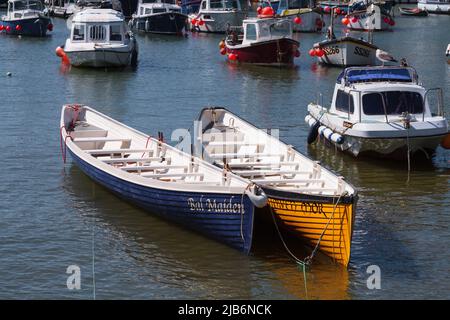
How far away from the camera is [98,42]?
44.3m

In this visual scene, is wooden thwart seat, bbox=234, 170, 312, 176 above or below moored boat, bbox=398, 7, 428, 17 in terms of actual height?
above

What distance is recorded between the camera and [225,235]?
742 inches

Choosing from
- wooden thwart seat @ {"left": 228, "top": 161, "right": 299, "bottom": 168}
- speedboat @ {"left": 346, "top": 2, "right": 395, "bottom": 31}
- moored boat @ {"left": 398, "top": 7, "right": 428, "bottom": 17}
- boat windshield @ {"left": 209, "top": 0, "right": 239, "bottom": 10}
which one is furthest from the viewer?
moored boat @ {"left": 398, "top": 7, "right": 428, "bottom": 17}

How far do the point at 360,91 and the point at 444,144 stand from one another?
2479 mm

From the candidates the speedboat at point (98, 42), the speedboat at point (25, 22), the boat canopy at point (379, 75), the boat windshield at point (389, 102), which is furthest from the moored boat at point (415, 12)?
the boat windshield at point (389, 102)

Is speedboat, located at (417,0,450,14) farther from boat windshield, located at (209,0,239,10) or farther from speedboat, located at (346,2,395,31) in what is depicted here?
boat windshield, located at (209,0,239,10)

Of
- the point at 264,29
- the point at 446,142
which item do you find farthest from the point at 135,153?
the point at 264,29

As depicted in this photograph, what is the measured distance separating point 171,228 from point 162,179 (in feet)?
4.29

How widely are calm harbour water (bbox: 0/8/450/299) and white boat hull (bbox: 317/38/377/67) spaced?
6.34 m

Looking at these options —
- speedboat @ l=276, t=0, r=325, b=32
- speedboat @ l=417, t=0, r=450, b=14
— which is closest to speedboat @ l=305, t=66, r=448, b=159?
speedboat @ l=276, t=0, r=325, b=32

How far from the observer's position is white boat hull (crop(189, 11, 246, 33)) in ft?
213

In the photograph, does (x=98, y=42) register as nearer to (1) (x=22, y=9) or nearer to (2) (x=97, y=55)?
(2) (x=97, y=55)

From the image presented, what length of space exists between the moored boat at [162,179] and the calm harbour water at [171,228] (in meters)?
0.48
